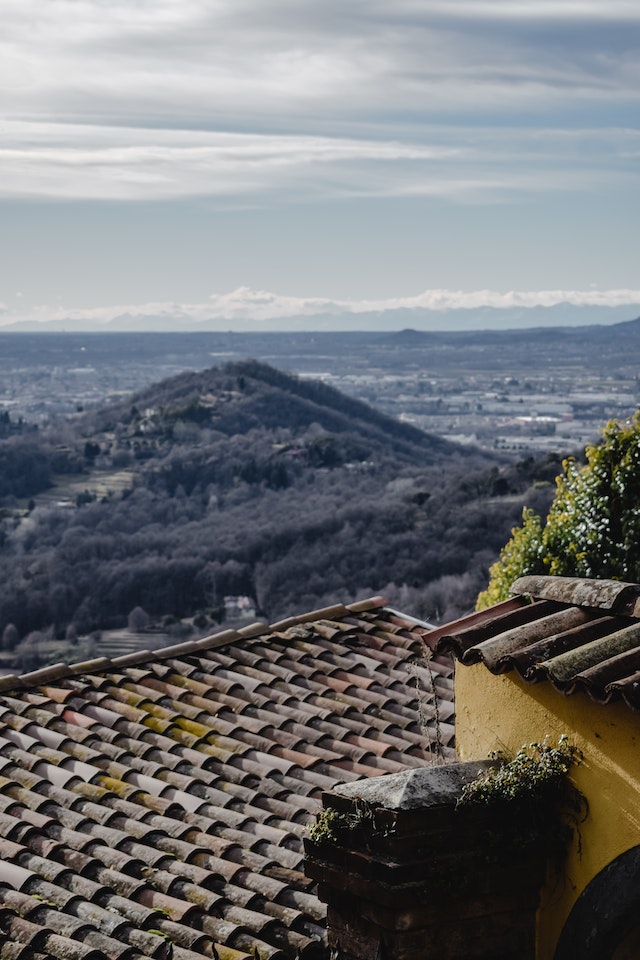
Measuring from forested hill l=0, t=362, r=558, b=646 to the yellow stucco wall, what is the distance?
4359 cm

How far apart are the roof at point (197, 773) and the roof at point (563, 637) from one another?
0.43 m

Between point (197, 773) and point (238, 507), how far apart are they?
78312 millimetres

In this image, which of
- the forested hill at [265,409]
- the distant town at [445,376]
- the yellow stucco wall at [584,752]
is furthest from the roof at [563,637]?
the distant town at [445,376]

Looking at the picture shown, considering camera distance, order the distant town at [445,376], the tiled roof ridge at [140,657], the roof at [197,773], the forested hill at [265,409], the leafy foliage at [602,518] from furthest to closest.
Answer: the distant town at [445,376], the forested hill at [265,409], the leafy foliage at [602,518], the tiled roof ridge at [140,657], the roof at [197,773]

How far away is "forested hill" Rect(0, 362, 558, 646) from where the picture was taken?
2359 inches

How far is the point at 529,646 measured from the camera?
4.30 m

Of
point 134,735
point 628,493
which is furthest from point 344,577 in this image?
point 134,735

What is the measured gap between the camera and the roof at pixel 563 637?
3.92m

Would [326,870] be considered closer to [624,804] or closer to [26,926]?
[624,804]

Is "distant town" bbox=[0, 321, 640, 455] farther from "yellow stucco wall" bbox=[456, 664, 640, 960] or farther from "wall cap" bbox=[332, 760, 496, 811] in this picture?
"wall cap" bbox=[332, 760, 496, 811]

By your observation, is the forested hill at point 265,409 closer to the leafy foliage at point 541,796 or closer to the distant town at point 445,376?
the distant town at point 445,376

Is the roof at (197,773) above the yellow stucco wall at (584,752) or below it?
below

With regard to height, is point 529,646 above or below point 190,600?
above

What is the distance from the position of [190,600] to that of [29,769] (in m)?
60.2
